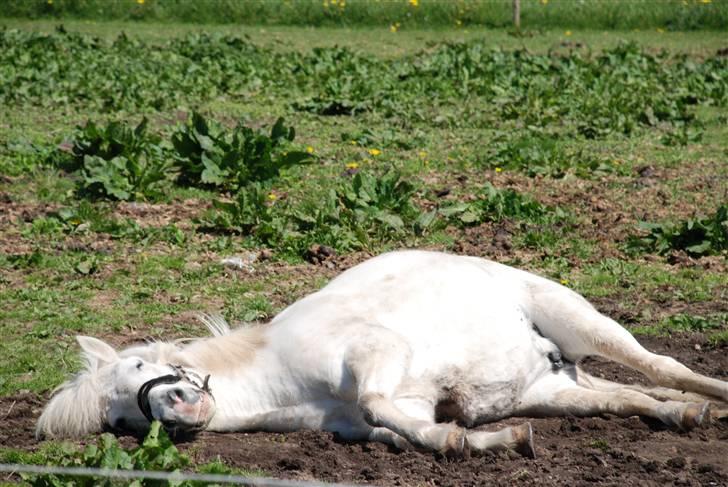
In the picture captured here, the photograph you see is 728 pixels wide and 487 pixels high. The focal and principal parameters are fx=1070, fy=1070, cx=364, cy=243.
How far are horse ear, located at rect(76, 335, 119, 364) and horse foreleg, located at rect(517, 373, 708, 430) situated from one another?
79.3 inches

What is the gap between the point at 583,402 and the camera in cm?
530

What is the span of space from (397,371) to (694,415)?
4.45ft

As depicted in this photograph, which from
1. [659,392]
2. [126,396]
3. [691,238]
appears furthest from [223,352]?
[691,238]

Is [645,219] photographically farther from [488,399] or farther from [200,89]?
[200,89]

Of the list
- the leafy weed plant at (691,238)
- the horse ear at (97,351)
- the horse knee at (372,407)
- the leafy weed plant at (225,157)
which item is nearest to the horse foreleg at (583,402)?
the horse knee at (372,407)

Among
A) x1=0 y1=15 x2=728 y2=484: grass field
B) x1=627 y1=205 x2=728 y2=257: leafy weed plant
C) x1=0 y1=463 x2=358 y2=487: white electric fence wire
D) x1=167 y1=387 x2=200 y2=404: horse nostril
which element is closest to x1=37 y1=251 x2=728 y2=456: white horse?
x1=167 y1=387 x2=200 y2=404: horse nostril

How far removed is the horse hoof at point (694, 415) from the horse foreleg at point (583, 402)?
6cm

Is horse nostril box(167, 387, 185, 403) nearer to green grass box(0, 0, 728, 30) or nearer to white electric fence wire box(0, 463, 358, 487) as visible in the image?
white electric fence wire box(0, 463, 358, 487)

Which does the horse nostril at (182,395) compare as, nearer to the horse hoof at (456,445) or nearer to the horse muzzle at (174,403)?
the horse muzzle at (174,403)

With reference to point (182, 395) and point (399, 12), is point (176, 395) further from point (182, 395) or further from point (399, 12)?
point (399, 12)

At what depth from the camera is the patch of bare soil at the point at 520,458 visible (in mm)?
4320

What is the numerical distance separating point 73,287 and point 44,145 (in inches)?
154

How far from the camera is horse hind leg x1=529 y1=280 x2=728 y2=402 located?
516cm

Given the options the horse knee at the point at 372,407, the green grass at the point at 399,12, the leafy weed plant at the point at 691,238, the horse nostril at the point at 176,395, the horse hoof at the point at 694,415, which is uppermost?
the green grass at the point at 399,12
